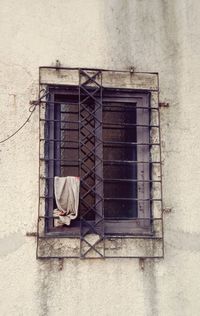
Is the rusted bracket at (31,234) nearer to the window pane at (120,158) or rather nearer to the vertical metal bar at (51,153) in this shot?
the vertical metal bar at (51,153)

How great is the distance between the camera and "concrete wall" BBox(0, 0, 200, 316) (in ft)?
15.3

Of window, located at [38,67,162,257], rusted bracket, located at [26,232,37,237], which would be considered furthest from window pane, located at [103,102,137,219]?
rusted bracket, located at [26,232,37,237]

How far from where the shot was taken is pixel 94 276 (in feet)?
15.5

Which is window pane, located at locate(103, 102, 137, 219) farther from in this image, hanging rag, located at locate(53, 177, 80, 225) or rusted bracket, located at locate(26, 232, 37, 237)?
rusted bracket, located at locate(26, 232, 37, 237)

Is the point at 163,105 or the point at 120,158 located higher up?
the point at 163,105

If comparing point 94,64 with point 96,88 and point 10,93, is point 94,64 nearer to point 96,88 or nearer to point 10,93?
point 96,88

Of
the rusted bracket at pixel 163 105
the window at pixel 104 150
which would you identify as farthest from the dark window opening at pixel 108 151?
the rusted bracket at pixel 163 105

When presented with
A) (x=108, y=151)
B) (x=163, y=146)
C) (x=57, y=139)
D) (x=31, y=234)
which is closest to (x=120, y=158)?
(x=108, y=151)

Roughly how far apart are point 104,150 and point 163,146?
56cm

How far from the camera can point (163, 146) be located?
5035 mm

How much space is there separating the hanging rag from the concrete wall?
20 cm

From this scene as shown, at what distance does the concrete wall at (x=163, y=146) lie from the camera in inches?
183

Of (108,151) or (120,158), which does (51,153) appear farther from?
(120,158)

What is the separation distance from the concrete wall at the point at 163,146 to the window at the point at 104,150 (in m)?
0.11
